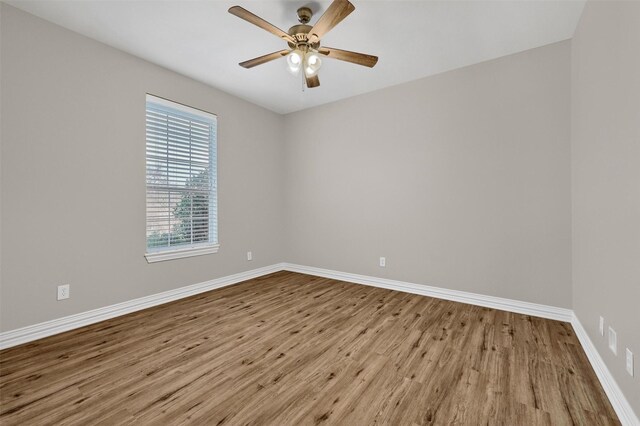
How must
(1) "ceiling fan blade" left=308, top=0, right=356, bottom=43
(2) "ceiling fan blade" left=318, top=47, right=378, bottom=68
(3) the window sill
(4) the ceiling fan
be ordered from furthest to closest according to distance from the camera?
(3) the window sill < (2) "ceiling fan blade" left=318, top=47, right=378, bottom=68 < (4) the ceiling fan < (1) "ceiling fan blade" left=308, top=0, right=356, bottom=43

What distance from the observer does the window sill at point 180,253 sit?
3114 mm

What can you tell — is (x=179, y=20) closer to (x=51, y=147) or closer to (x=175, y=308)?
(x=51, y=147)

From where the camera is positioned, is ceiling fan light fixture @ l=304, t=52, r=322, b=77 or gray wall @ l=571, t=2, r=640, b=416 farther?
ceiling fan light fixture @ l=304, t=52, r=322, b=77

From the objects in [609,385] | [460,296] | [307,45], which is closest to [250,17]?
[307,45]

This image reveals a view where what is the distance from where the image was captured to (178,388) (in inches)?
65.9

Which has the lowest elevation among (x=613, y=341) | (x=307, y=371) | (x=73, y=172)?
(x=307, y=371)

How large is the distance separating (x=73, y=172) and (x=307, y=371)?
106 inches

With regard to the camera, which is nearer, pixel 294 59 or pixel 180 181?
pixel 294 59

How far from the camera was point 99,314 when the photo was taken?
2.67m

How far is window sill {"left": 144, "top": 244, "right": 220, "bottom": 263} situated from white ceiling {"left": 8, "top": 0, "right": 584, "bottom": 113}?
215cm

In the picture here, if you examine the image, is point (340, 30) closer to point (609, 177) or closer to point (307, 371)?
point (609, 177)

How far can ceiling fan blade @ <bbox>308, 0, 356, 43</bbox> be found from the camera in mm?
1799

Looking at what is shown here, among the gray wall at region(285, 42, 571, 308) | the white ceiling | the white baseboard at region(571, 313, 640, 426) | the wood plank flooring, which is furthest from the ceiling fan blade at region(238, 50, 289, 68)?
the white baseboard at region(571, 313, 640, 426)

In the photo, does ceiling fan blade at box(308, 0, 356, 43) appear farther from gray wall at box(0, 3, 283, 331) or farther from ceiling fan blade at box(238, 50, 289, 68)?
gray wall at box(0, 3, 283, 331)
